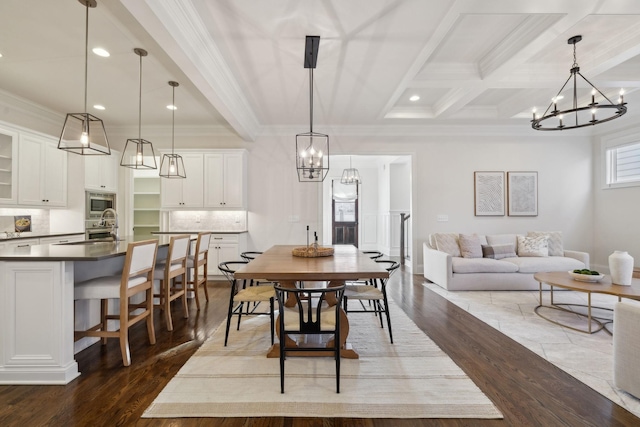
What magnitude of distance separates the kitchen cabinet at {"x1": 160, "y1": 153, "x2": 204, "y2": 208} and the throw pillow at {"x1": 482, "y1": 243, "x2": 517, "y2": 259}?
16.3 feet

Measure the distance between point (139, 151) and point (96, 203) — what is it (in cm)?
266

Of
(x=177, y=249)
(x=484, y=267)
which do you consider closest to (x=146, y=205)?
(x=177, y=249)

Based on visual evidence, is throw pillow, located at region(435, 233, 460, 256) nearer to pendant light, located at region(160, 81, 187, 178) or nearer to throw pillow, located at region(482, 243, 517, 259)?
throw pillow, located at region(482, 243, 517, 259)

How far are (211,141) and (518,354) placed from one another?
567cm

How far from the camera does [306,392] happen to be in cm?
200

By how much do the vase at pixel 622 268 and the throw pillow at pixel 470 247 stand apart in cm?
192

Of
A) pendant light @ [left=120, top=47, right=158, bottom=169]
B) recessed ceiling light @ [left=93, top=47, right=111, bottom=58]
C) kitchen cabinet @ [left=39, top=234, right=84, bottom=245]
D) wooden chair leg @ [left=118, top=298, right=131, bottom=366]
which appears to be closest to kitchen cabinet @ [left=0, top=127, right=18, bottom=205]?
kitchen cabinet @ [left=39, top=234, right=84, bottom=245]

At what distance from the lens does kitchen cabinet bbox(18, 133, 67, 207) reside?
4434 millimetres

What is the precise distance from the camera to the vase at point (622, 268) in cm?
309

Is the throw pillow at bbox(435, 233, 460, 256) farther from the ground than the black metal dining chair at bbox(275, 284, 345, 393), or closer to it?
farther from the ground

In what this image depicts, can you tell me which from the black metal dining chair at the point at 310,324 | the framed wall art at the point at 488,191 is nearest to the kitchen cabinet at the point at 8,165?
the black metal dining chair at the point at 310,324

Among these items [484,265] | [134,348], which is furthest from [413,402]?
[484,265]

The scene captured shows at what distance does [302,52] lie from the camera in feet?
10.8

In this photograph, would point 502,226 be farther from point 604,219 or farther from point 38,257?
point 38,257
